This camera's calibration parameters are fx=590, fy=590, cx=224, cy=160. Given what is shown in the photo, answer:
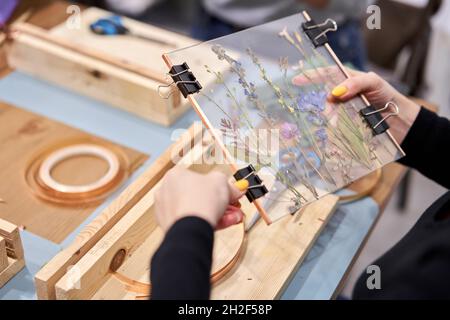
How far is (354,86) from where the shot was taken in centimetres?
100

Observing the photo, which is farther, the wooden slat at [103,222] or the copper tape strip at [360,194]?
the copper tape strip at [360,194]

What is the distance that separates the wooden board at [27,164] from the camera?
1011 mm

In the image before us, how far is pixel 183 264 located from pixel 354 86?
48 centimetres

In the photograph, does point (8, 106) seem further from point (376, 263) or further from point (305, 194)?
point (376, 263)

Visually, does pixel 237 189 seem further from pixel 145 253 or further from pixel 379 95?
pixel 379 95

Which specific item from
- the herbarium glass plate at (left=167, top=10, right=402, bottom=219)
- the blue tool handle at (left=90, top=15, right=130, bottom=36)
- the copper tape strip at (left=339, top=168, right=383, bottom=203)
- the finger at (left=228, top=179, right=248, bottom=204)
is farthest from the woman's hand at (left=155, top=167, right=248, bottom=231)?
the blue tool handle at (left=90, top=15, right=130, bottom=36)

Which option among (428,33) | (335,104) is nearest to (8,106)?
(335,104)

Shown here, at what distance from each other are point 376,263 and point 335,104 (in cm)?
28

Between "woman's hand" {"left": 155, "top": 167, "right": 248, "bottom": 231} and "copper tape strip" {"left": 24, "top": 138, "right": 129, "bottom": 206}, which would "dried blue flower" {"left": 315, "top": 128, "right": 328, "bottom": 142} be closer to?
"woman's hand" {"left": 155, "top": 167, "right": 248, "bottom": 231}

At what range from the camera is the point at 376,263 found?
887mm

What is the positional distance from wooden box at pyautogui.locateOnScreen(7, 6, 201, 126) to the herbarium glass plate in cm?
21

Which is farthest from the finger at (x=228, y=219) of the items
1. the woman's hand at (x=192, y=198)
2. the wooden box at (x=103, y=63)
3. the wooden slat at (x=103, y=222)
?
the wooden box at (x=103, y=63)

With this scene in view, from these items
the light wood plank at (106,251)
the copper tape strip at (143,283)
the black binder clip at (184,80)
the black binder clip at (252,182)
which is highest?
the black binder clip at (184,80)

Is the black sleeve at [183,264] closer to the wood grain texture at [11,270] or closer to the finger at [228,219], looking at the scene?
the finger at [228,219]
